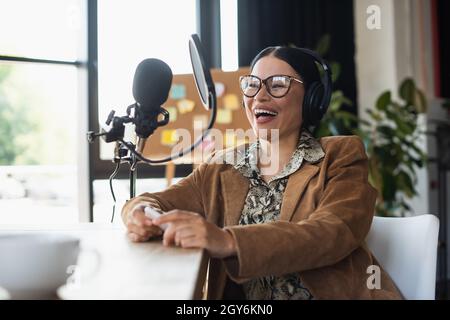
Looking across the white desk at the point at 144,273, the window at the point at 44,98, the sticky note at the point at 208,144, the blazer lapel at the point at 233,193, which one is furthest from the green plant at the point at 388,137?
the white desk at the point at 144,273

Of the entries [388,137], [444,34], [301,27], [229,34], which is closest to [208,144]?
[229,34]

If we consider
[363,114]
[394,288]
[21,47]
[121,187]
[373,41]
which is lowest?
[394,288]

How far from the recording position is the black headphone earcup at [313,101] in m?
1.31

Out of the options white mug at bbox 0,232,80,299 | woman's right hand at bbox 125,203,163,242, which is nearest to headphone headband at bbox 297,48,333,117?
woman's right hand at bbox 125,203,163,242

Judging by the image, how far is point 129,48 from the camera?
3.15 m

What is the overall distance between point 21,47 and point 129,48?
2.09ft

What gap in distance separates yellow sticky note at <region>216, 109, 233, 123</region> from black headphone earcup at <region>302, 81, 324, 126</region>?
1.63 meters

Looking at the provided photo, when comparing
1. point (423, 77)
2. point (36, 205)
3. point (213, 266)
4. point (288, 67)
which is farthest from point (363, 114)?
point (213, 266)

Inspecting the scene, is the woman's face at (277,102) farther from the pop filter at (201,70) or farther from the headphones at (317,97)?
the pop filter at (201,70)

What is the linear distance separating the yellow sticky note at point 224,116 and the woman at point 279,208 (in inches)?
61.4

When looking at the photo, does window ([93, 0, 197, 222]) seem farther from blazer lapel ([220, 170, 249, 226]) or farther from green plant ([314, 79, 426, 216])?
blazer lapel ([220, 170, 249, 226])

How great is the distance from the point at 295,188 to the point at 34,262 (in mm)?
608

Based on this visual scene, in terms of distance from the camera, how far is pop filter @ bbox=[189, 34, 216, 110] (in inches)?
38.6
